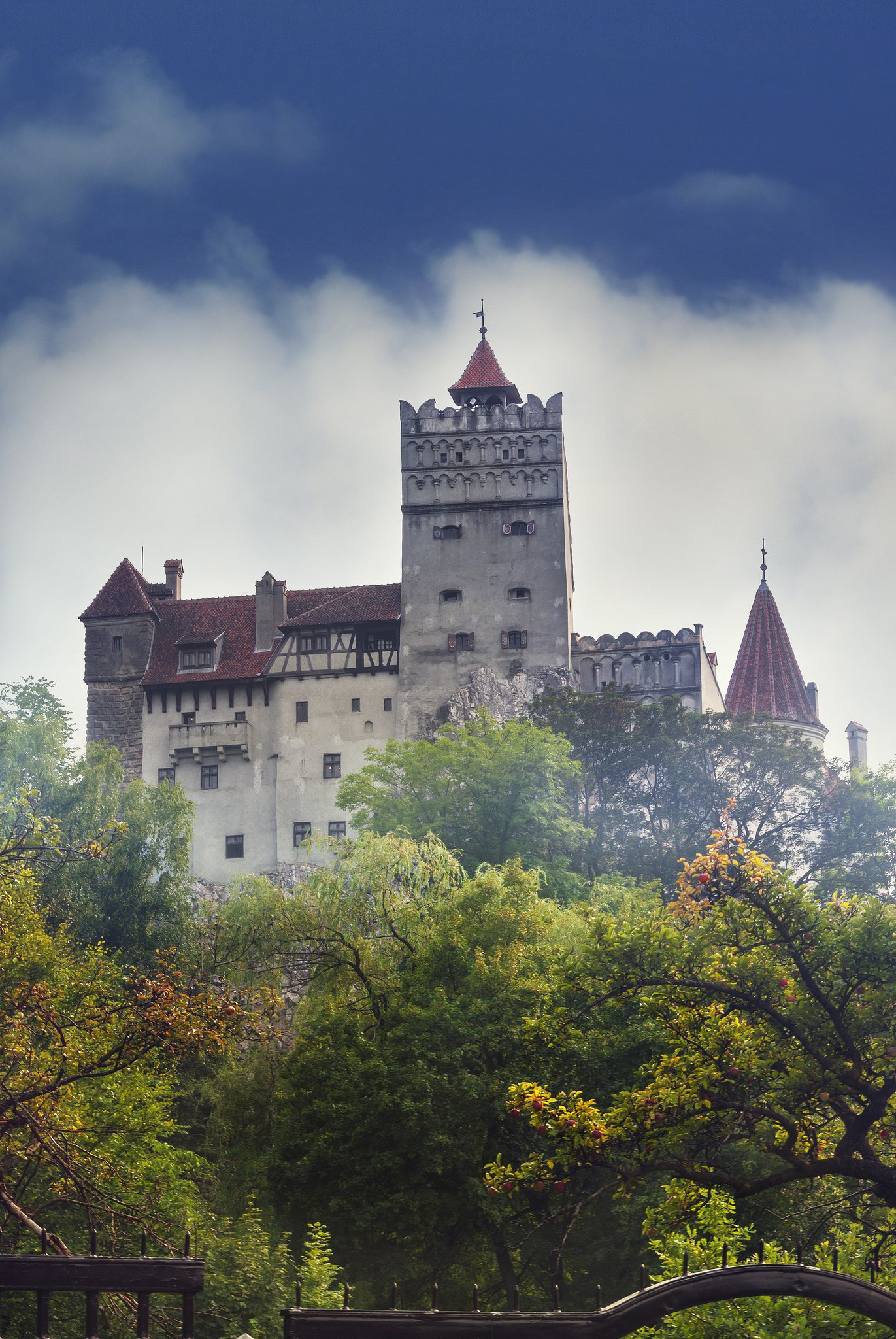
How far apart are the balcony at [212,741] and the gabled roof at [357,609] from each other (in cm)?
393

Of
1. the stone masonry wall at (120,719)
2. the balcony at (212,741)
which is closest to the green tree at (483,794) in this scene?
the balcony at (212,741)

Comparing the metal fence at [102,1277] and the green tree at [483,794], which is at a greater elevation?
the green tree at [483,794]

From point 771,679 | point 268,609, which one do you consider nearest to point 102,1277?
point 268,609

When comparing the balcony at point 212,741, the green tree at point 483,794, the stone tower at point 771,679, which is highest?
the stone tower at point 771,679

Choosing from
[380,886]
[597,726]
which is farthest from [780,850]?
[380,886]

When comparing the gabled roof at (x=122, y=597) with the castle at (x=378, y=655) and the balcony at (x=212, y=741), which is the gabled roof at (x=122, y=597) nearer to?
the castle at (x=378, y=655)

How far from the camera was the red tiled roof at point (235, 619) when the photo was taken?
56.6 m

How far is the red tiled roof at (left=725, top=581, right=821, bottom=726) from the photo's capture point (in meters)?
61.9

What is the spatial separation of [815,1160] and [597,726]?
119ft

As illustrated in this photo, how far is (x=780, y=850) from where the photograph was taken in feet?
149

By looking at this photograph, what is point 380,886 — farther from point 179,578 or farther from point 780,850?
point 179,578

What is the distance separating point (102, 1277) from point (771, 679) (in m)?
57.1

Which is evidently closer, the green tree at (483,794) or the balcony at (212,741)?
the green tree at (483,794)

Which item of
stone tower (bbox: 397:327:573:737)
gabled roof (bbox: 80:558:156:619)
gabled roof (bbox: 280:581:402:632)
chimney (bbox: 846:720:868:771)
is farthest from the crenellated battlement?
chimney (bbox: 846:720:868:771)
